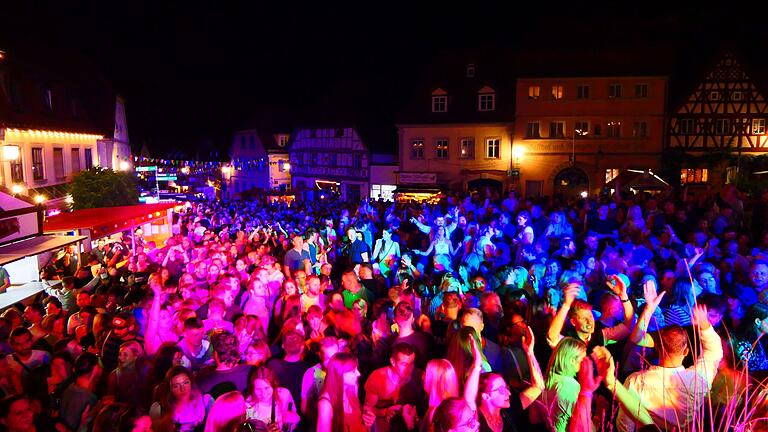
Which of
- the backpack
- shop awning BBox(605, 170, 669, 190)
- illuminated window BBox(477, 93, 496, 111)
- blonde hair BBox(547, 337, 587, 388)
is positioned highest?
illuminated window BBox(477, 93, 496, 111)

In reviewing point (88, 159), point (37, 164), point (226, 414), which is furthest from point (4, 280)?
point (88, 159)

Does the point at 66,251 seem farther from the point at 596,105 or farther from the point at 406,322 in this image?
the point at 596,105

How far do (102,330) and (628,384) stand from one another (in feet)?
16.6

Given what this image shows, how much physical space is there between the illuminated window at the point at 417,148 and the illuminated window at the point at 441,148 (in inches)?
34.3

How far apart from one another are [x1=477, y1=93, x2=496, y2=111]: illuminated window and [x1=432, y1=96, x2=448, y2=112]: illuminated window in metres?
1.87

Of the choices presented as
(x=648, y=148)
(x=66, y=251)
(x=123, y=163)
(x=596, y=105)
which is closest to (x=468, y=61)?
(x=596, y=105)

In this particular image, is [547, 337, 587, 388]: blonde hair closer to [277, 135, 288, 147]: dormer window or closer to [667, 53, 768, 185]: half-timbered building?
[667, 53, 768, 185]: half-timbered building

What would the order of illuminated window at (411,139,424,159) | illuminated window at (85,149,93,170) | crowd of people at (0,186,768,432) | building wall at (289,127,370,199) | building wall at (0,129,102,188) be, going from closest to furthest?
1. crowd of people at (0,186,768,432)
2. building wall at (0,129,102,188)
3. illuminated window at (85,149,93,170)
4. illuminated window at (411,139,424,159)
5. building wall at (289,127,370,199)

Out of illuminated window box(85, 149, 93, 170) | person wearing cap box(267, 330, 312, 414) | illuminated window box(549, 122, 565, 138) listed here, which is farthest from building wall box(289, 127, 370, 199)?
person wearing cap box(267, 330, 312, 414)

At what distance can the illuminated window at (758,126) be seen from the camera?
27.9 m

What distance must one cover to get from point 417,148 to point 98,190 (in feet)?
63.9

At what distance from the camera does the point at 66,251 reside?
1155cm

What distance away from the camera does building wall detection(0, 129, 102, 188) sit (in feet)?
51.2

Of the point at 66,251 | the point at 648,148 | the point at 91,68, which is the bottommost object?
the point at 66,251
